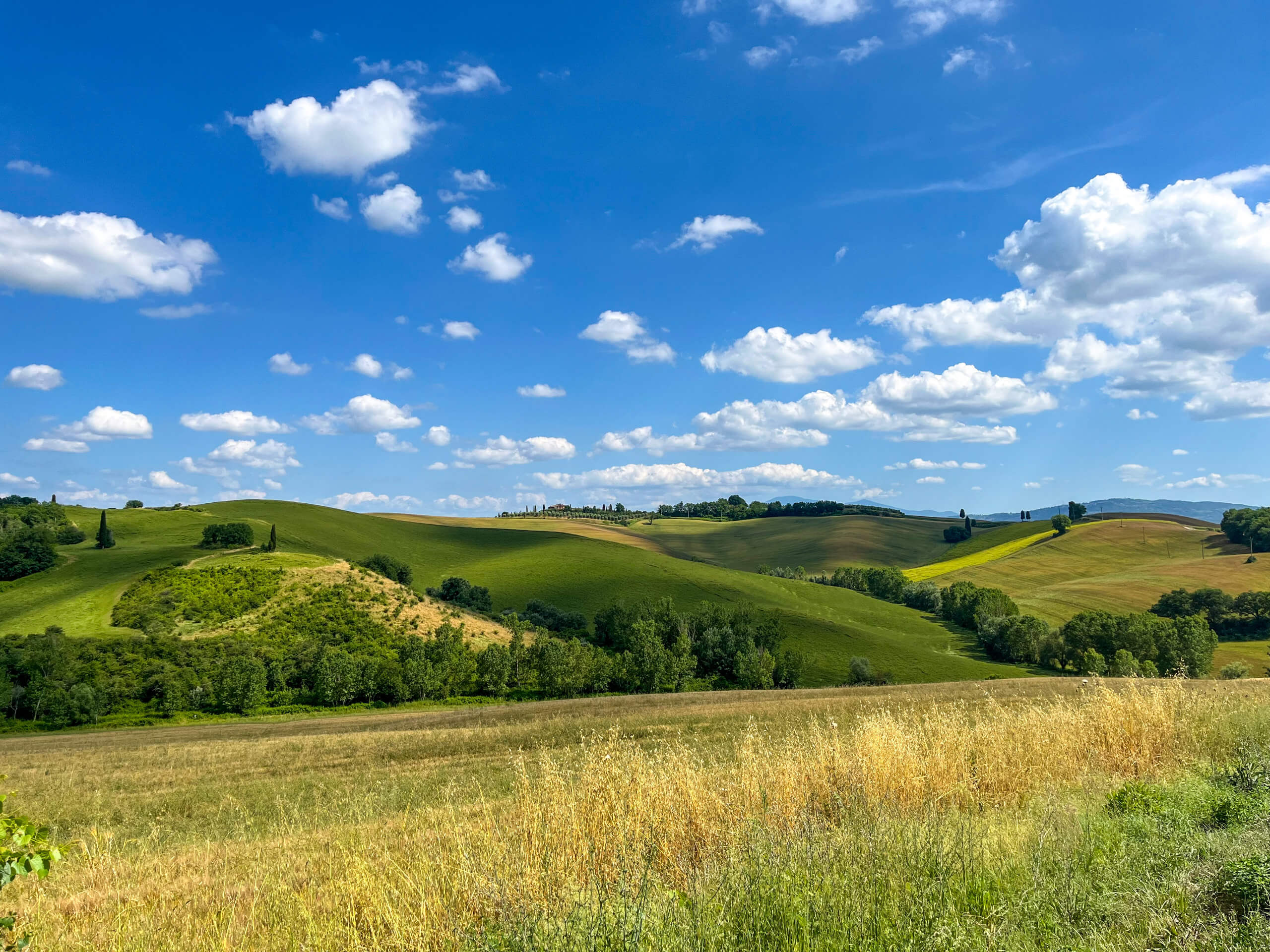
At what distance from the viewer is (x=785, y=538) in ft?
574

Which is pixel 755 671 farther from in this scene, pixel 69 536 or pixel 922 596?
pixel 69 536

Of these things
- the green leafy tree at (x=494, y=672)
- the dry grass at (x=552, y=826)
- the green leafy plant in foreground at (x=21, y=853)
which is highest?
the green leafy plant in foreground at (x=21, y=853)

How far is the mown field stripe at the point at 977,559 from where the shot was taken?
462ft

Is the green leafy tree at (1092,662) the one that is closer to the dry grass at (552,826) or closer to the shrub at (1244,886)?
the dry grass at (552,826)

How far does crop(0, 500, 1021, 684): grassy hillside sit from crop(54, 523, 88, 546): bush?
178 inches

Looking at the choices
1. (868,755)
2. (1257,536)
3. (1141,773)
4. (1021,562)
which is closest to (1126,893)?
(868,755)

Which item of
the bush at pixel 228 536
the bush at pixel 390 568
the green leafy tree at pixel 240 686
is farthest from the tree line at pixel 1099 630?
the bush at pixel 228 536

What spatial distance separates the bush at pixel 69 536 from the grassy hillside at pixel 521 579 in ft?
14.9

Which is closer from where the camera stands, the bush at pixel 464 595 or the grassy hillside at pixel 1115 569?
the bush at pixel 464 595

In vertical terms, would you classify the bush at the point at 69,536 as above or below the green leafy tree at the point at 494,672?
above

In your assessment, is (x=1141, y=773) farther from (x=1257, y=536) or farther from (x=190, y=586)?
(x=1257, y=536)

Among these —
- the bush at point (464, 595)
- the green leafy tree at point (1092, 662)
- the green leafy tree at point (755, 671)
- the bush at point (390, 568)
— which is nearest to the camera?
the green leafy tree at point (1092, 662)

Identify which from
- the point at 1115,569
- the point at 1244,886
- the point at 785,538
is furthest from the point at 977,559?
the point at 1244,886

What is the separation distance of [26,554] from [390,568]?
42378mm
